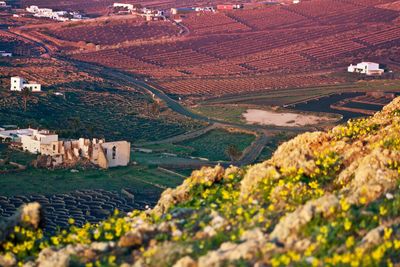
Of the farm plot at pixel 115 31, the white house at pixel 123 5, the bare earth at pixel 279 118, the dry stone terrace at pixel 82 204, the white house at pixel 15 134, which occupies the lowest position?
the white house at pixel 123 5

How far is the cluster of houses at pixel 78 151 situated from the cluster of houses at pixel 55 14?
70.4 m

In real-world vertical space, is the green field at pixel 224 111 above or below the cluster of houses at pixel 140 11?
above

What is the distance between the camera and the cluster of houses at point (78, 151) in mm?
46022

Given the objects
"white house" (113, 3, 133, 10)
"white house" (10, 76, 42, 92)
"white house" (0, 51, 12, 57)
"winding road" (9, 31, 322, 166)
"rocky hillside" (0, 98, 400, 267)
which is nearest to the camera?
"rocky hillside" (0, 98, 400, 267)

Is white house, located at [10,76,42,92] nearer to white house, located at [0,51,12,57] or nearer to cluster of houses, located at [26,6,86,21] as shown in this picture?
white house, located at [0,51,12,57]

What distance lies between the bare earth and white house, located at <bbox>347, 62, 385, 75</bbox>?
2346cm

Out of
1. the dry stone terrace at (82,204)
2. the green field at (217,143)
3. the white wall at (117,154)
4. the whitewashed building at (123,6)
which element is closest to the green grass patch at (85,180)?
the white wall at (117,154)

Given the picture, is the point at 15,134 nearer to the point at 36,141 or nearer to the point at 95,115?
the point at 36,141

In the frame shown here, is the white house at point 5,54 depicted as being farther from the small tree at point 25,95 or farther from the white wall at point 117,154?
the white wall at point 117,154

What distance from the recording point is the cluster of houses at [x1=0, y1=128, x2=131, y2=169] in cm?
4602

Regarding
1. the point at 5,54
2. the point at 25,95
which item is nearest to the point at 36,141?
the point at 25,95

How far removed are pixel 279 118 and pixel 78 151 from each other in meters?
22.3

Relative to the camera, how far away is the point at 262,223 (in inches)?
444

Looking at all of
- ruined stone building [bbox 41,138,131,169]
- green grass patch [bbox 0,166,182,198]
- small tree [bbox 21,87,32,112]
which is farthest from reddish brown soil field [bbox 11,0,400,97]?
green grass patch [bbox 0,166,182,198]
